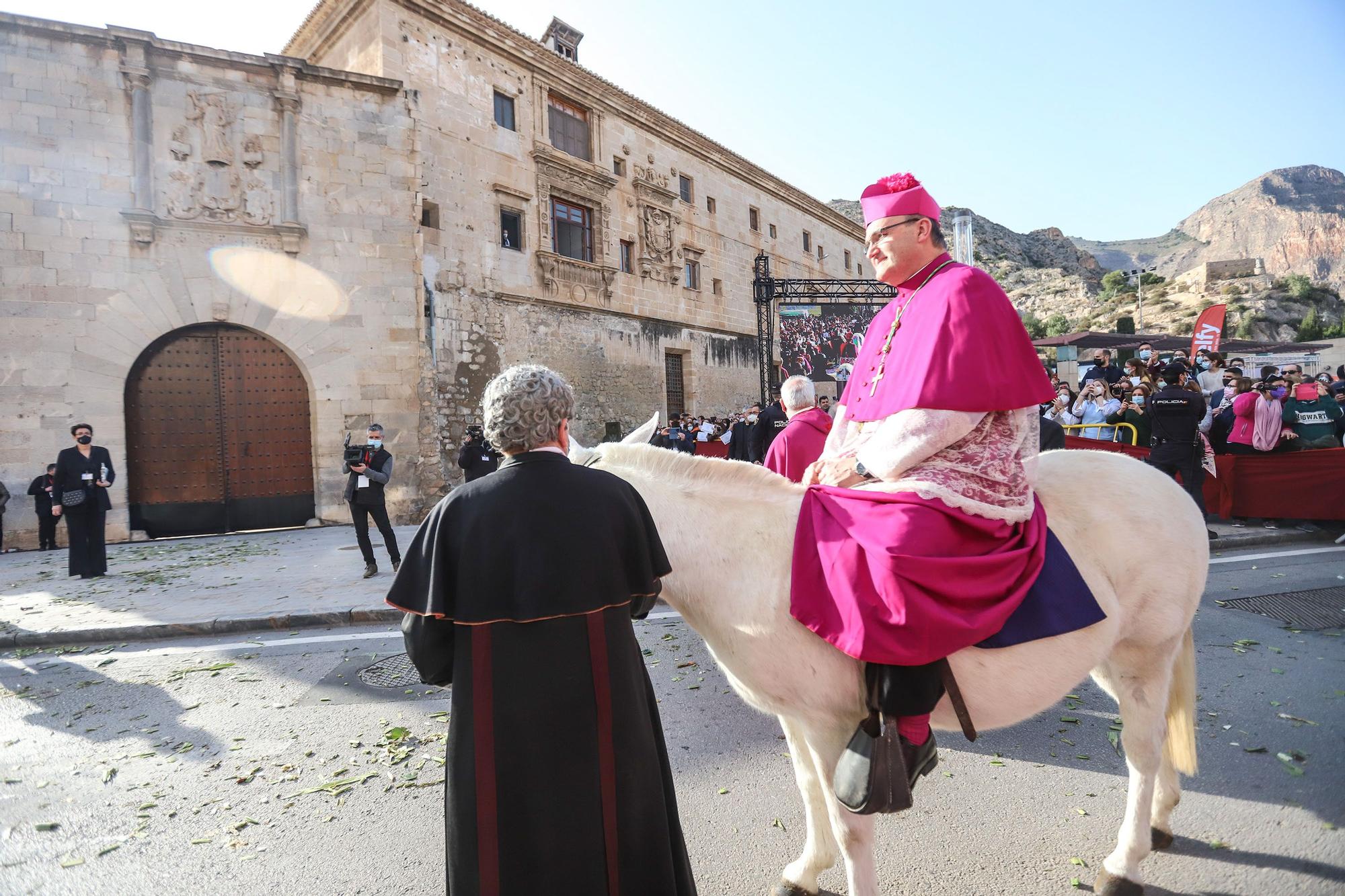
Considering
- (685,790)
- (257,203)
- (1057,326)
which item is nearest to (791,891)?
(685,790)

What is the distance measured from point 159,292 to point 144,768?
1323 cm

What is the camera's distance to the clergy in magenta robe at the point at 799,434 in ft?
16.6

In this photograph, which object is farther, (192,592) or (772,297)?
(772,297)

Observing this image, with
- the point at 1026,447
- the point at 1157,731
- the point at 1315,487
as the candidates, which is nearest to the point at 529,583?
the point at 1026,447

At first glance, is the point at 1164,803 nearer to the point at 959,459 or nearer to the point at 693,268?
the point at 959,459

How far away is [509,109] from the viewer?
1977 centimetres

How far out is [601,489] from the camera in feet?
6.31

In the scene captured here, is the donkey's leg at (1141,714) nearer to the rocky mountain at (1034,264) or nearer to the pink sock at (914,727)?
the pink sock at (914,727)

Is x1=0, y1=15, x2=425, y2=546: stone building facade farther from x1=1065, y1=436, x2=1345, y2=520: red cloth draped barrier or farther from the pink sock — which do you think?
the pink sock

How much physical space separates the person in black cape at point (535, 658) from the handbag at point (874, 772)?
626 mm

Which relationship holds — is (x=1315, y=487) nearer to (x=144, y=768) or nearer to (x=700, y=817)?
(x=700, y=817)

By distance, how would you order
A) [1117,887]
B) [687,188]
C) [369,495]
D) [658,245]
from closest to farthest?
[1117,887], [369,495], [658,245], [687,188]

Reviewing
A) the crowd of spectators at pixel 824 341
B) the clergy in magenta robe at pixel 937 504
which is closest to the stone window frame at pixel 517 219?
the crowd of spectators at pixel 824 341

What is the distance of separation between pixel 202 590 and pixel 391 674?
185 inches
